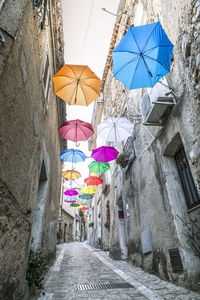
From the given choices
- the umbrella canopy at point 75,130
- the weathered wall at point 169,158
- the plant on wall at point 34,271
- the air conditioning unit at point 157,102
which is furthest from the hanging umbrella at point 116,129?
the plant on wall at point 34,271

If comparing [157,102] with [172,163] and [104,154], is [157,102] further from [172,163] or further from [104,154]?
[104,154]

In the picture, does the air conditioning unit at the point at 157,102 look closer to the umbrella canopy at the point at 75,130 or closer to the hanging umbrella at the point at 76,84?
the hanging umbrella at the point at 76,84

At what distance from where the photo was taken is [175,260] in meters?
3.74

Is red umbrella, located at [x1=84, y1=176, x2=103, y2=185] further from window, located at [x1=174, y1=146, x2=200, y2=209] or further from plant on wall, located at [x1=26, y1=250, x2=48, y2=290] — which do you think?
plant on wall, located at [x1=26, y1=250, x2=48, y2=290]

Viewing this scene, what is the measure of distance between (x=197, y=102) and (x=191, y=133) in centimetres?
52

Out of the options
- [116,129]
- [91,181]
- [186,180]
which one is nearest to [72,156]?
[116,129]

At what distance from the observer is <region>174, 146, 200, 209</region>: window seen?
3729mm

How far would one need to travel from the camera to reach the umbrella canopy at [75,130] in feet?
23.9

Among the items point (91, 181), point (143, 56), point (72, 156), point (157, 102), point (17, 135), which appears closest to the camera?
point (17, 135)

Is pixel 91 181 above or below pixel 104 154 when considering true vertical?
above

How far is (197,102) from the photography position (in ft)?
10.2

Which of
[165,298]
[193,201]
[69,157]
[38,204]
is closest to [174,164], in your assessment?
[193,201]

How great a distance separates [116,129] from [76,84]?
2.20 metres

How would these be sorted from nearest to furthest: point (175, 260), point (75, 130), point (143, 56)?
point (175, 260) → point (143, 56) → point (75, 130)
